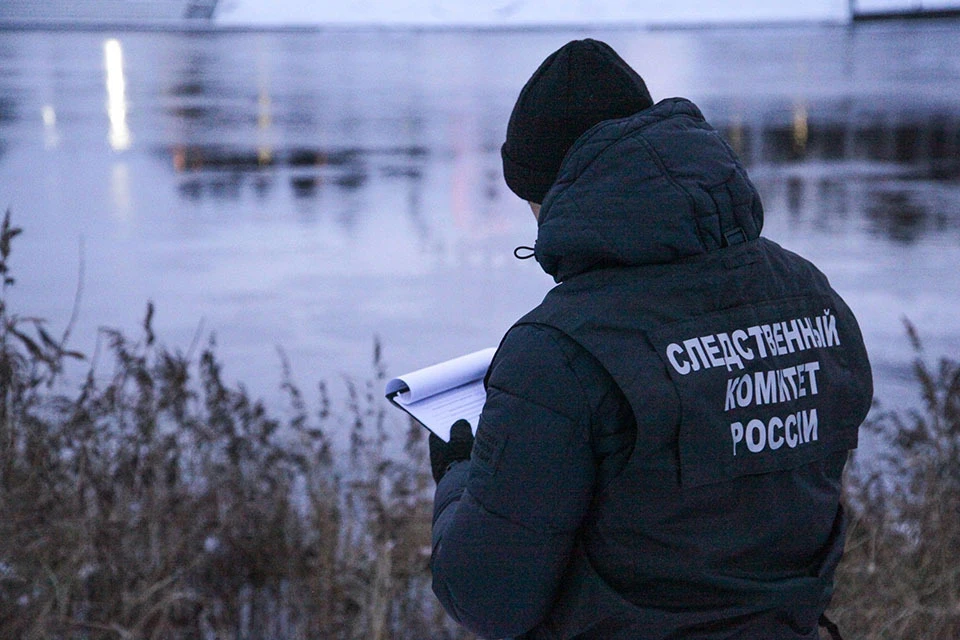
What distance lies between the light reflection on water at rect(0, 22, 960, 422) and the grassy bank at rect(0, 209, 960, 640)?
1698mm

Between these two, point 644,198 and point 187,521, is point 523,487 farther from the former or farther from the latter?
point 187,521

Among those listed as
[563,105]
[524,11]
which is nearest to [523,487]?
[563,105]

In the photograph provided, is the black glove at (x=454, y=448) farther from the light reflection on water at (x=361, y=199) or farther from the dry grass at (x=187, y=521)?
the light reflection on water at (x=361, y=199)

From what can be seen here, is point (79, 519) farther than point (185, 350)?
No

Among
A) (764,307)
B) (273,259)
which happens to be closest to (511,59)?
(273,259)

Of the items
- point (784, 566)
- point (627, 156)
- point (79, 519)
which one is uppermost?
point (627, 156)

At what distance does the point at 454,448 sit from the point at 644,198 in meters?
0.55

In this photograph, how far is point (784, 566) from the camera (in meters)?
1.80

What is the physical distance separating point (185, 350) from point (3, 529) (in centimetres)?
322

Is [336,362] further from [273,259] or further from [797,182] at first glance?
[797,182]

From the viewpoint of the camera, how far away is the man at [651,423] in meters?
1.62

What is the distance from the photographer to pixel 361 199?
34.7 feet

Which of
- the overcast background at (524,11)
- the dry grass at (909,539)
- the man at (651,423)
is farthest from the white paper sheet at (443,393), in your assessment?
the overcast background at (524,11)

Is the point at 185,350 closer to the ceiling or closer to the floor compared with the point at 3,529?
closer to the floor
